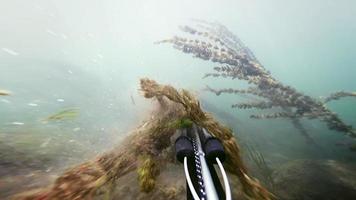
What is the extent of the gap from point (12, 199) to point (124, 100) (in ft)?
A: 42.0

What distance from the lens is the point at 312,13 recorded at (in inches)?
2926

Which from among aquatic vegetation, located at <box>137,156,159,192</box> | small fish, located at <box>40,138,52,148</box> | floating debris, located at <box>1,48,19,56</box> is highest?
floating debris, located at <box>1,48,19,56</box>

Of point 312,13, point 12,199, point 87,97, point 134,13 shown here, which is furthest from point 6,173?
point 312,13

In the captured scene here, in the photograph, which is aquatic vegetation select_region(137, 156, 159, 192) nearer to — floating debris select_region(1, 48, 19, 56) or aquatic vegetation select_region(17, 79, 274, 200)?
aquatic vegetation select_region(17, 79, 274, 200)

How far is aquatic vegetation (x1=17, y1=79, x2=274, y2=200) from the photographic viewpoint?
2447mm

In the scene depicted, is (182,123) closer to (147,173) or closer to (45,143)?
(147,173)

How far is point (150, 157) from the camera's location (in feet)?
8.99

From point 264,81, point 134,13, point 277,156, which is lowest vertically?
point 277,156

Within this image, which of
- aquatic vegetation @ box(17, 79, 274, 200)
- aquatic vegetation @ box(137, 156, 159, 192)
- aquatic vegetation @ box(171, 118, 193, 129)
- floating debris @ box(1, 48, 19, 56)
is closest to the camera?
aquatic vegetation @ box(137, 156, 159, 192)

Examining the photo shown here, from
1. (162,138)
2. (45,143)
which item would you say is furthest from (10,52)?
(162,138)

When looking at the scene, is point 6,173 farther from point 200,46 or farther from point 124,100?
point 124,100

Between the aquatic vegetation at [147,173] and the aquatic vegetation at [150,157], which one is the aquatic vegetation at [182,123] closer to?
the aquatic vegetation at [150,157]

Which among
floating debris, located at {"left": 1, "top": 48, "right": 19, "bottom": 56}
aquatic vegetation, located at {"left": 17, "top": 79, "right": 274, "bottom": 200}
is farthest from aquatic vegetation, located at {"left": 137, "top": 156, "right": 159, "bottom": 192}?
floating debris, located at {"left": 1, "top": 48, "right": 19, "bottom": 56}

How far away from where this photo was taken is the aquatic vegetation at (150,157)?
245 centimetres
